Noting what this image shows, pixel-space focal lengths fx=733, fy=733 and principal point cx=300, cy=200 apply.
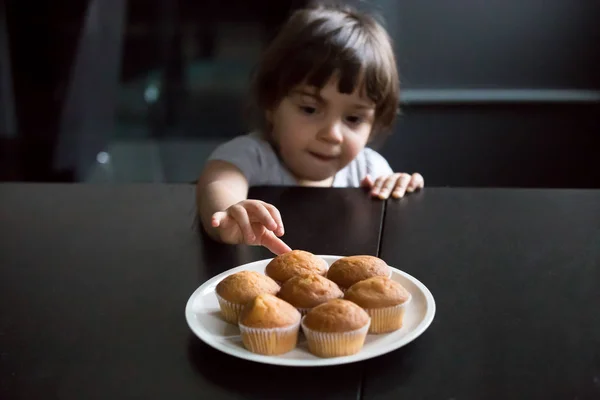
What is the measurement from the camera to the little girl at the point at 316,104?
1.55m

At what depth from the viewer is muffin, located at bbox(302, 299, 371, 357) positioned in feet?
2.33

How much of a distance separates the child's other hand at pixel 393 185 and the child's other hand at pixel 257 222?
1.21ft

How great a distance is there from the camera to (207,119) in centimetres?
289

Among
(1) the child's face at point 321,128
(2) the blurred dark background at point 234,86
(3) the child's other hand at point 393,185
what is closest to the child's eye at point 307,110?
(1) the child's face at point 321,128

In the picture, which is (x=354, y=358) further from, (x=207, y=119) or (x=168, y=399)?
(x=207, y=119)

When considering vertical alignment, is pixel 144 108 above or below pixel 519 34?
below

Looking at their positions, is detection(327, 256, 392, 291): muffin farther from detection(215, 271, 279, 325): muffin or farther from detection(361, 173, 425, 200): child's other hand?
detection(361, 173, 425, 200): child's other hand

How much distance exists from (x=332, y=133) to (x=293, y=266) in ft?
2.42

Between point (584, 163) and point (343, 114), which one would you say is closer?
point (343, 114)

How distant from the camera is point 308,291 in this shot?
0.78 meters

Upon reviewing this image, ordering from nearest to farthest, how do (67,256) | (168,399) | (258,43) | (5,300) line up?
(168,399)
(5,300)
(67,256)
(258,43)

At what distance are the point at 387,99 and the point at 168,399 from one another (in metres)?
1.15

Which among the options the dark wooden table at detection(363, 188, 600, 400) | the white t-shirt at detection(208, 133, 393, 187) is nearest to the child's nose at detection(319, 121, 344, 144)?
the white t-shirt at detection(208, 133, 393, 187)

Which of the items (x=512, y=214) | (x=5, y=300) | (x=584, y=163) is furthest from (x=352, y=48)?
(x=584, y=163)
